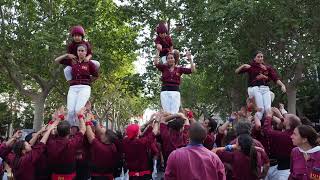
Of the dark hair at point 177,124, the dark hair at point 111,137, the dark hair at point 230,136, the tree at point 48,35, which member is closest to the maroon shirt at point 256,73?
the dark hair at point 230,136

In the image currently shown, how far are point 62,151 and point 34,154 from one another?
48cm

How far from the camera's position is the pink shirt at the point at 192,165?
17.9ft

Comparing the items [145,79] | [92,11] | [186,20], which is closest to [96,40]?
[92,11]

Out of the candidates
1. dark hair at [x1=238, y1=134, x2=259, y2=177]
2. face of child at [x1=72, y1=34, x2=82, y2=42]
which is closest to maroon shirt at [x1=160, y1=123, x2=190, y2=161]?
dark hair at [x1=238, y1=134, x2=259, y2=177]

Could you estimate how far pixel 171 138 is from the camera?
28.9 ft

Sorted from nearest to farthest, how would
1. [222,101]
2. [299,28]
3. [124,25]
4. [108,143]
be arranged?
[108,143] < [299,28] < [124,25] < [222,101]

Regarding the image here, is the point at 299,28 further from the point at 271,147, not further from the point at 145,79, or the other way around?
the point at 271,147

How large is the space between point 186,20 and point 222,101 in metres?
20.9

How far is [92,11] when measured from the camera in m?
25.7

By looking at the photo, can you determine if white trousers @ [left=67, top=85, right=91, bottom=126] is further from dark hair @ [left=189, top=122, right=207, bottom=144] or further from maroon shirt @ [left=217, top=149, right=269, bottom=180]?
dark hair @ [left=189, top=122, right=207, bottom=144]

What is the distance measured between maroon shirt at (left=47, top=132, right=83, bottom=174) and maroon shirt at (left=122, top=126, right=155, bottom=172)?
Answer: 1.04 m

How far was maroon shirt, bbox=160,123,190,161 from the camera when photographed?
8797 millimetres

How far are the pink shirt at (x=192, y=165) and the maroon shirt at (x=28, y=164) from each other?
269 cm

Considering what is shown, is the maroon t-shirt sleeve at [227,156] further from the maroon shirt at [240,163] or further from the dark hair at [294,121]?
the dark hair at [294,121]
